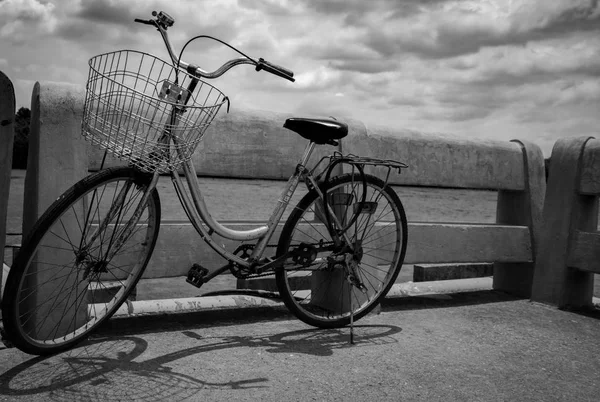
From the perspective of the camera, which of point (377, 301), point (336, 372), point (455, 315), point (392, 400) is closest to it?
point (392, 400)

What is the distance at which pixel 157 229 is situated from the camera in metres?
3.59

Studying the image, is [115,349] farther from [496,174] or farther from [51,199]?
[496,174]

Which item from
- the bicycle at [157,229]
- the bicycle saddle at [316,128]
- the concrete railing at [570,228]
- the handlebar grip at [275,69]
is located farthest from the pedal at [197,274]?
the concrete railing at [570,228]

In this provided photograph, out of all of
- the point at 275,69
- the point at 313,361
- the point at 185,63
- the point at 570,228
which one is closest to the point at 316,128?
the point at 275,69

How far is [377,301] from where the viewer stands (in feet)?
14.6

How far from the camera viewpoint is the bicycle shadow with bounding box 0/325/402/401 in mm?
2946

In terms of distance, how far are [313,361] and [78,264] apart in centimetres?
133

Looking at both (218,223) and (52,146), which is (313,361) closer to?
(218,223)

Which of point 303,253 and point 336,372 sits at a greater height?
point 303,253

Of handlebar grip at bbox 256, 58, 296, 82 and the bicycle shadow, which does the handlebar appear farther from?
the bicycle shadow

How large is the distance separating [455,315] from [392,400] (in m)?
1.91

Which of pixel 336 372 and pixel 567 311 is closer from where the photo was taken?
pixel 336 372

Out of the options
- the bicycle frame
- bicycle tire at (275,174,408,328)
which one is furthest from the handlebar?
bicycle tire at (275,174,408,328)

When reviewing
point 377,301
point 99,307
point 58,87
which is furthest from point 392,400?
point 58,87
